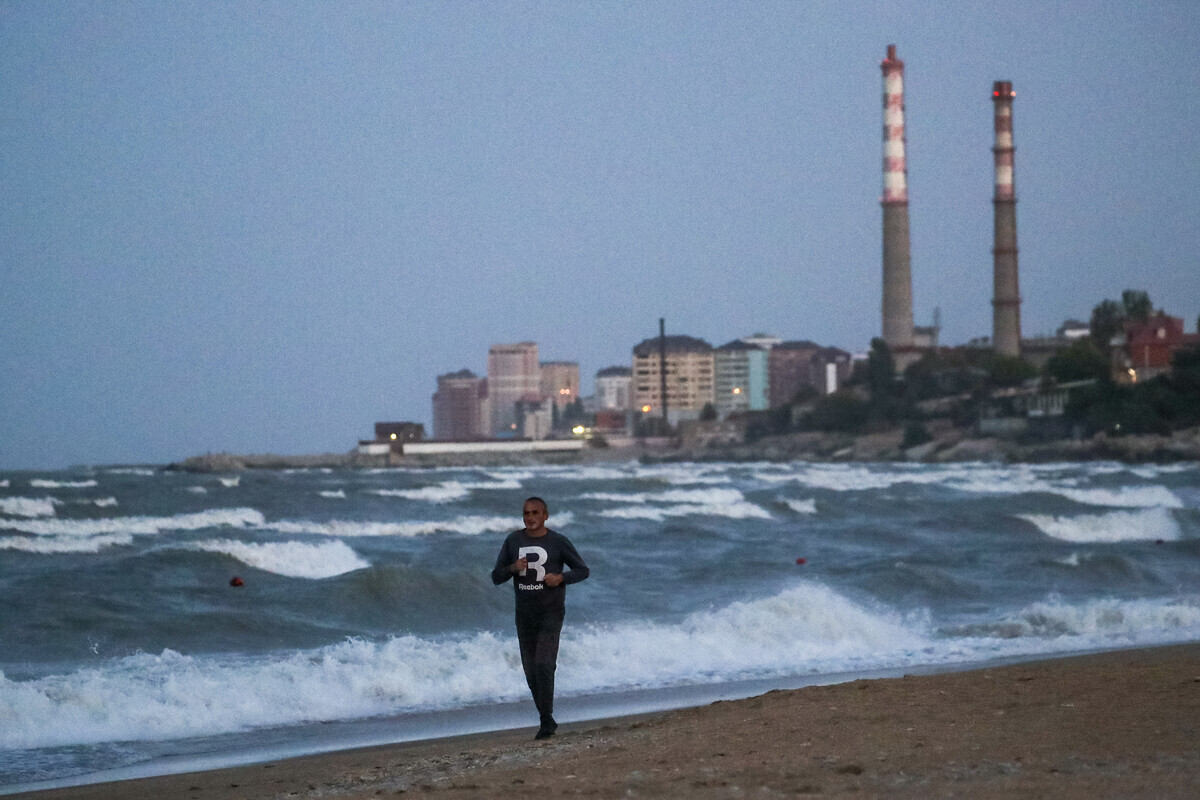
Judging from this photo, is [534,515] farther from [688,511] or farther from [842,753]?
[688,511]

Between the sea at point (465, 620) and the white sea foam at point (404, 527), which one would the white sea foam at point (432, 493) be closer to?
the white sea foam at point (404, 527)

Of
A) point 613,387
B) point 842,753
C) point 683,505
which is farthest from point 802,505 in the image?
point 613,387

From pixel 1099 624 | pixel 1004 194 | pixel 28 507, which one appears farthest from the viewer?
A: pixel 1004 194

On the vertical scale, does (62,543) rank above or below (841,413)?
below

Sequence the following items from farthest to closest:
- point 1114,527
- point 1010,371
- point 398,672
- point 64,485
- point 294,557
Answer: point 1010,371, point 64,485, point 1114,527, point 294,557, point 398,672

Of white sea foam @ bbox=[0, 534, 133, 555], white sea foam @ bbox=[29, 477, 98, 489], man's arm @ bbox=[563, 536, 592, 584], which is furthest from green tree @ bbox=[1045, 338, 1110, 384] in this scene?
man's arm @ bbox=[563, 536, 592, 584]

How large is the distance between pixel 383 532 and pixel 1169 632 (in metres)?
17.2

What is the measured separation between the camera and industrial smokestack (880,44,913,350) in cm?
8612

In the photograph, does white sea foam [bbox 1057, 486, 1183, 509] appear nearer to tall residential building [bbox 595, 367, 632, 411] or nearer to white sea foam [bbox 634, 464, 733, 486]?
white sea foam [bbox 634, 464, 733, 486]

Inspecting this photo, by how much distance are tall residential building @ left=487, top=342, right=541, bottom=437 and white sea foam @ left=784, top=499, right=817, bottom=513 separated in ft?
463

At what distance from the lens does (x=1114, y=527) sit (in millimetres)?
26953

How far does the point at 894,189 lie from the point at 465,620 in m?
75.5

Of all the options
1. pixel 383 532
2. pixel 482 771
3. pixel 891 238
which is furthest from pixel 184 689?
pixel 891 238

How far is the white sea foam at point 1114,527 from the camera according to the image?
2578 centimetres
